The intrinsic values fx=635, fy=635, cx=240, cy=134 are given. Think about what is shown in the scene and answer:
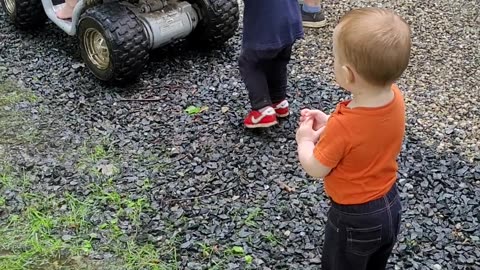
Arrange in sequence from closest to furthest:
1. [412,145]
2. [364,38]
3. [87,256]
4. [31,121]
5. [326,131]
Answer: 1. [364,38]
2. [326,131]
3. [87,256]
4. [412,145]
5. [31,121]

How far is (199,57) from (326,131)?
2.38 meters

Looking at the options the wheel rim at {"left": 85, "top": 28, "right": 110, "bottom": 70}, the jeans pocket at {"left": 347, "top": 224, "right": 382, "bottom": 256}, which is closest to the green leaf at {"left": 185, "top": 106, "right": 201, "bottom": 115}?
the wheel rim at {"left": 85, "top": 28, "right": 110, "bottom": 70}

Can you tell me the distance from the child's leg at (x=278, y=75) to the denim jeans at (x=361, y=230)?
1.35 meters

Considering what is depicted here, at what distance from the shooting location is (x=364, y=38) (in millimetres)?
1670

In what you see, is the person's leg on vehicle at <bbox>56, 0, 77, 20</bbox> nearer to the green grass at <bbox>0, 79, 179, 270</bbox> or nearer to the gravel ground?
the gravel ground

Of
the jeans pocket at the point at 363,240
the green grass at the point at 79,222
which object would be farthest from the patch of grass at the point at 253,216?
the jeans pocket at the point at 363,240

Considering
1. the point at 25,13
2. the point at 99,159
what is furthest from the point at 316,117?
the point at 25,13

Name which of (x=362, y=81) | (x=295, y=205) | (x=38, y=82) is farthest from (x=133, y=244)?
(x=38, y=82)

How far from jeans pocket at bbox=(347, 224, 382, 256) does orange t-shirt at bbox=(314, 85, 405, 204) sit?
10 centimetres

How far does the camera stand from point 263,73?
3227mm

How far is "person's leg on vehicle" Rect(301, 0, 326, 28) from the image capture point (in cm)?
450

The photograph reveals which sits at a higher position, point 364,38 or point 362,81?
point 364,38

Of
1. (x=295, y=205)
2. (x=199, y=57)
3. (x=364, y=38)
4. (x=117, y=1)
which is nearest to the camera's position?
(x=364, y=38)

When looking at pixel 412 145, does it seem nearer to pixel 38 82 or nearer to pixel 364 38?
pixel 364 38
